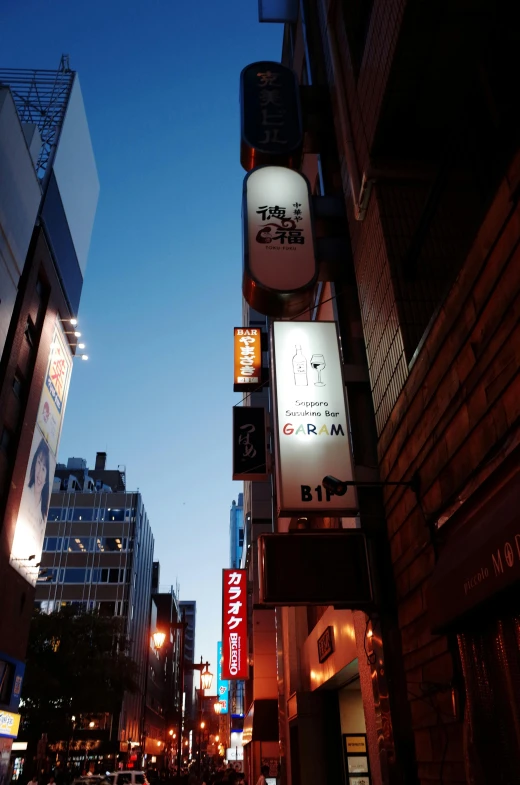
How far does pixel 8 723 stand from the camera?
2628cm

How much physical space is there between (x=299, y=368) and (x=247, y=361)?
1310 cm

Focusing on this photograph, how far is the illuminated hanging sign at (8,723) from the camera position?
83.6 ft

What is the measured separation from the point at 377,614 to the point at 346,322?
491cm

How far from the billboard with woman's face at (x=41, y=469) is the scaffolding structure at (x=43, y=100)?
491 inches

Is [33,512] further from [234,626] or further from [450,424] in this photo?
[450,424]

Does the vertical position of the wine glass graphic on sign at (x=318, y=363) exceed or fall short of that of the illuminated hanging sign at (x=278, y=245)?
it falls short

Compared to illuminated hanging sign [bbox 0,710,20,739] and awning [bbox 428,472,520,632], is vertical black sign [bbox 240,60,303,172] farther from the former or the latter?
illuminated hanging sign [bbox 0,710,20,739]

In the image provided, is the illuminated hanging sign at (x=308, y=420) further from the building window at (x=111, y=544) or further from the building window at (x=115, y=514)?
the building window at (x=115, y=514)

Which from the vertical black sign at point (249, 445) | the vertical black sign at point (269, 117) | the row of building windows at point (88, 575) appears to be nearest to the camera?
the vertical black sign at point (269, 117)

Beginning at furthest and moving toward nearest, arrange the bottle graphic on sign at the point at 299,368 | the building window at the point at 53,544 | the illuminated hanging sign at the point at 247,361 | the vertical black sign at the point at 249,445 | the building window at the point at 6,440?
1. the building window at the point at 53,544
2. the building window at the point at 6,440
3. the illuminated hanging sign at the point at 247,361
4. the vertical black sign at the point at 249,445
5. the bottle graphic on sign at the point at 299,368

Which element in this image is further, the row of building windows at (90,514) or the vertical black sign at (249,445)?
the row of building windows at (90,514)

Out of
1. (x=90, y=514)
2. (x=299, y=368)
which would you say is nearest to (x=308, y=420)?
(x=299, y=368)

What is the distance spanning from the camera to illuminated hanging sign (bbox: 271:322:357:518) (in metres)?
7.29

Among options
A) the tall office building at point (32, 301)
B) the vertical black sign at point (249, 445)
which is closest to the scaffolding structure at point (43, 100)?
the tall office building at point (32, 301)
